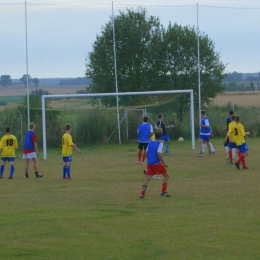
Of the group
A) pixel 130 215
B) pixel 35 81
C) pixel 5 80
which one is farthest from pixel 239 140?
pixel 5 80

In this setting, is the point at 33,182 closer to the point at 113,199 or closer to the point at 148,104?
the point at 113,199

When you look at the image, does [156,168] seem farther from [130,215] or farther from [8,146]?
[8,146]

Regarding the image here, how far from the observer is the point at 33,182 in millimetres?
20016

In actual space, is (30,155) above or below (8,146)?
below

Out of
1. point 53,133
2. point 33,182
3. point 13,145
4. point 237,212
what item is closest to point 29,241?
point 237,212

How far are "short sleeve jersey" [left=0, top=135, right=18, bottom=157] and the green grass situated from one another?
34.8 inches

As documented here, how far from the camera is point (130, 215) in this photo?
13.3m

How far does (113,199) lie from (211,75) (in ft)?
79.0

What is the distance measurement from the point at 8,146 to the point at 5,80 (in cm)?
1424

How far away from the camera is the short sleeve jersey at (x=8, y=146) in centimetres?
2102

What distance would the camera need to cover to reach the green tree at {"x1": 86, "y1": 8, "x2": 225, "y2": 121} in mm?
37750

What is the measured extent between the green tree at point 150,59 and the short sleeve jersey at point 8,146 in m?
16.2

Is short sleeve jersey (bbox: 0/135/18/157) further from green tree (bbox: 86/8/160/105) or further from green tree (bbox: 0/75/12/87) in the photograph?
green tree (bbox: 86/8/160/105)

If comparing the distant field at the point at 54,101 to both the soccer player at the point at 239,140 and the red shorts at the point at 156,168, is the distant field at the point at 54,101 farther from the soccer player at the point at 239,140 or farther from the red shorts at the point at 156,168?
the red shorts at the point at 156,168
